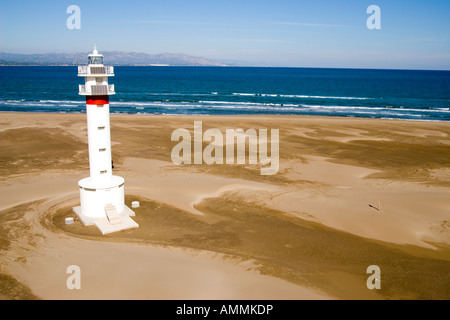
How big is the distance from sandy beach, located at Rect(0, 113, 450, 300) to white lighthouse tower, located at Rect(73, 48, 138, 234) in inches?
30.5

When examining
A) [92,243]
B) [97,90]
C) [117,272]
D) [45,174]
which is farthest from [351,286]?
[45,174]

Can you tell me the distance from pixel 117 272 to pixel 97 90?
674cm

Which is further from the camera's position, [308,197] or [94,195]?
[308,197]

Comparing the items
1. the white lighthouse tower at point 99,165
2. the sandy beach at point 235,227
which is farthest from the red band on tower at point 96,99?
the sandy beach at point 235,227

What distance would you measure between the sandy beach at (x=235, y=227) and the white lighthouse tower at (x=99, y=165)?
776 millimetres

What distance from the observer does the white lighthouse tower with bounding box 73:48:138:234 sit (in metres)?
13.7

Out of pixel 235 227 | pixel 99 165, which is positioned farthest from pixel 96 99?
pixel 235 227

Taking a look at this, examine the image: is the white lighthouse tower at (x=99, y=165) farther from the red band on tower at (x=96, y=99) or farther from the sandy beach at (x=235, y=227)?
the sandy beach at (x=235, y=227)

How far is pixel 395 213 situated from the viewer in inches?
635

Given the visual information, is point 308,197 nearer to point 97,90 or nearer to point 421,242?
point 421,242

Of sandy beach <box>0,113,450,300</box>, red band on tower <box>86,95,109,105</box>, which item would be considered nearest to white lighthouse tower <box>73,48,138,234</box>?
red band on tower <box>86,95,109,105</box>

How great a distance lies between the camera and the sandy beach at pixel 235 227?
10766 mm
